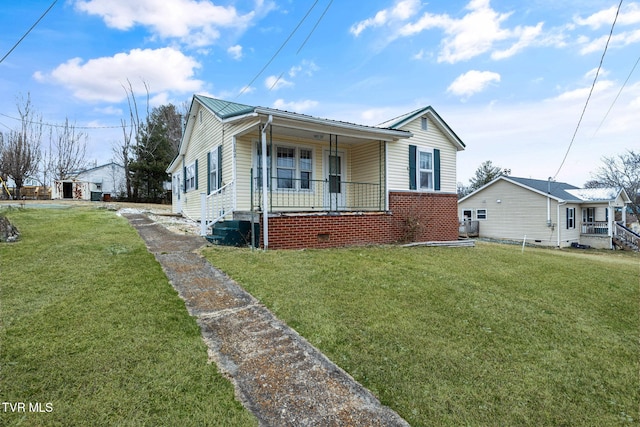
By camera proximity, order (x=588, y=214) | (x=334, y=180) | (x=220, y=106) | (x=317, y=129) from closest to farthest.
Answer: (x=317, y=129)
(x=334, y=180)
(x=220, y=106)
(x=588, y=214)

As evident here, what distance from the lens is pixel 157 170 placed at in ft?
92.7

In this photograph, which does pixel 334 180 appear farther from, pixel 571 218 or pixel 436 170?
pixel 571 218

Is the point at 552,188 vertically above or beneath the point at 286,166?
above

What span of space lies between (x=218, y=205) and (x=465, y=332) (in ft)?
26.9

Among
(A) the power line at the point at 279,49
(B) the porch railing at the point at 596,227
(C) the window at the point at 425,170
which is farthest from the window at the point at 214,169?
(B) the porch railing at the point at 596,227

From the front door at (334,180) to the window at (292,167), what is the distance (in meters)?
0.63

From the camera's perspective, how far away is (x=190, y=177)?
14.6m

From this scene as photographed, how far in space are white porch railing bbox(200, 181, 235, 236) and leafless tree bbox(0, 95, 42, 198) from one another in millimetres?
27047

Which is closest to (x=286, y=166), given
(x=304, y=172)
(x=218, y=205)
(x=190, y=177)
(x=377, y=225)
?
(x=304, y=172)

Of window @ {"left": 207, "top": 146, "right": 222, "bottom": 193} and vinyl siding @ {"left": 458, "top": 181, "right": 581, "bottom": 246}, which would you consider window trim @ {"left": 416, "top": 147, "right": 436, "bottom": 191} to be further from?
vinyl siding @ {"left": 458, "top": 181, "right": 581, "bottom": 246}

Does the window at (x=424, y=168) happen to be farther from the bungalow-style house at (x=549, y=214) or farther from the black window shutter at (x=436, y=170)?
the bungalow-style house at (x=549, y=214)

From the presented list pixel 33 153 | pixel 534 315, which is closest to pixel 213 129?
pixel 534 315

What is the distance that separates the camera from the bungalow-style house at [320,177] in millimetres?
8398

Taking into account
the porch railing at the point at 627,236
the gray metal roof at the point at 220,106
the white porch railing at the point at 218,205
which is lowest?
the porch railing at the point at 627,236
